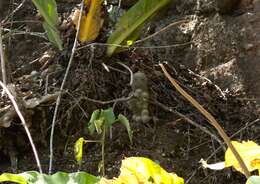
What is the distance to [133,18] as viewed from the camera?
5.47 feet

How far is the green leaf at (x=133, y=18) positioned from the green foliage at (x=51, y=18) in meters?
0.17

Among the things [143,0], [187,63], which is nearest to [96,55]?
[143,0]

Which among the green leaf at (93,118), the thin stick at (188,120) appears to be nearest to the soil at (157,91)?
the thin stick at (188,120)

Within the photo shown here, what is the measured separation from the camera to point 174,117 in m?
1.57

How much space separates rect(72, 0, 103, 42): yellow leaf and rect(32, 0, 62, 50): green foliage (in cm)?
7

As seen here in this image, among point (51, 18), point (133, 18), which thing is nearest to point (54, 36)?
point (51, 18)

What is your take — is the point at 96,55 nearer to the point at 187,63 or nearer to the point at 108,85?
the point at 108,85

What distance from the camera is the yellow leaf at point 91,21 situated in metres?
1.67

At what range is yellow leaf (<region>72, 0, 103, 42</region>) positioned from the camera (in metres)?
1.67

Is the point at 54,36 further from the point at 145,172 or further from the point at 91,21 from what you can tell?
the point at 145,172

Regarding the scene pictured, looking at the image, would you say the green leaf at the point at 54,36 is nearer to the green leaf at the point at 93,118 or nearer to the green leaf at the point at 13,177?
the green leaf at the point at 93,118

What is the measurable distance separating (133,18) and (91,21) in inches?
5.1

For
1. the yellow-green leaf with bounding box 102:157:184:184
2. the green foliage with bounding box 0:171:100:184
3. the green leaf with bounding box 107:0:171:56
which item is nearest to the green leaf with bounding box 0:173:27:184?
the green foliage with bounding box 0:171:100:184

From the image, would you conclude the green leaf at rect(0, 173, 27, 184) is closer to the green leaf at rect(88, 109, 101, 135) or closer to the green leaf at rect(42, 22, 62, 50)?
the green leaf at rect(88, 109, 101, 135)
